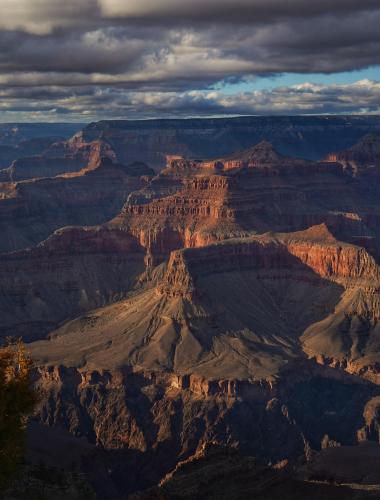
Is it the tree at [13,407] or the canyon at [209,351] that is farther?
the canyon at [209,351]

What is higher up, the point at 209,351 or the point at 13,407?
the point at 13,407

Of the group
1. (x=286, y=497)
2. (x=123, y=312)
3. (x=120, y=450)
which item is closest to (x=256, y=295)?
(x=123, y=312)

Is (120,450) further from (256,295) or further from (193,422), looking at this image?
(256,295)

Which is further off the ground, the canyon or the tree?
the tree

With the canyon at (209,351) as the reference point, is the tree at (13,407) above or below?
above

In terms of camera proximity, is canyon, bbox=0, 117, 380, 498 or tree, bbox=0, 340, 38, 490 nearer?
tree, bbox=0, 340, 38, 490

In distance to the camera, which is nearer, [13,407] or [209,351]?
[13,407]

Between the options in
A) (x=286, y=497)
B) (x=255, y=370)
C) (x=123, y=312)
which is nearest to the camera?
(x=286, y=497)

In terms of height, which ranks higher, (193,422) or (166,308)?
(166,308)
